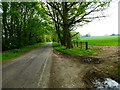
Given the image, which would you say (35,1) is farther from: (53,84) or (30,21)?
(53,84)

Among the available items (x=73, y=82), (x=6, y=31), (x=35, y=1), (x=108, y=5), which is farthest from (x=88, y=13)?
(x=6, y=31)

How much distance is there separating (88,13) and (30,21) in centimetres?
1260

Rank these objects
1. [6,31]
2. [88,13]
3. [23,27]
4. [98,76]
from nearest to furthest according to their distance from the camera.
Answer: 1. [98,76]
2. [88,13]
3. [6,31]
4. [23,27]

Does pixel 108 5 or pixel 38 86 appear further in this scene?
pixel 108 5

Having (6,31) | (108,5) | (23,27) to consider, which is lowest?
(6,31)

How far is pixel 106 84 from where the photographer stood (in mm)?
3424

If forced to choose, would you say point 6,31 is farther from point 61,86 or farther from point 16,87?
point 61,86

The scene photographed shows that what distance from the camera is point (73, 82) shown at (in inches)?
140

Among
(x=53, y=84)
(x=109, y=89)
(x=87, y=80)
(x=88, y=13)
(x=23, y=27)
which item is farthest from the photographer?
(x=23, y=27)

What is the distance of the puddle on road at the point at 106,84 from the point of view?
127 inches

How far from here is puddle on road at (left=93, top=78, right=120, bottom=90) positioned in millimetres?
3230

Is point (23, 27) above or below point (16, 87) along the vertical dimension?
above

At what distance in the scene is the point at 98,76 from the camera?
412 centimetres

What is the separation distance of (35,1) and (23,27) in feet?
22.1
